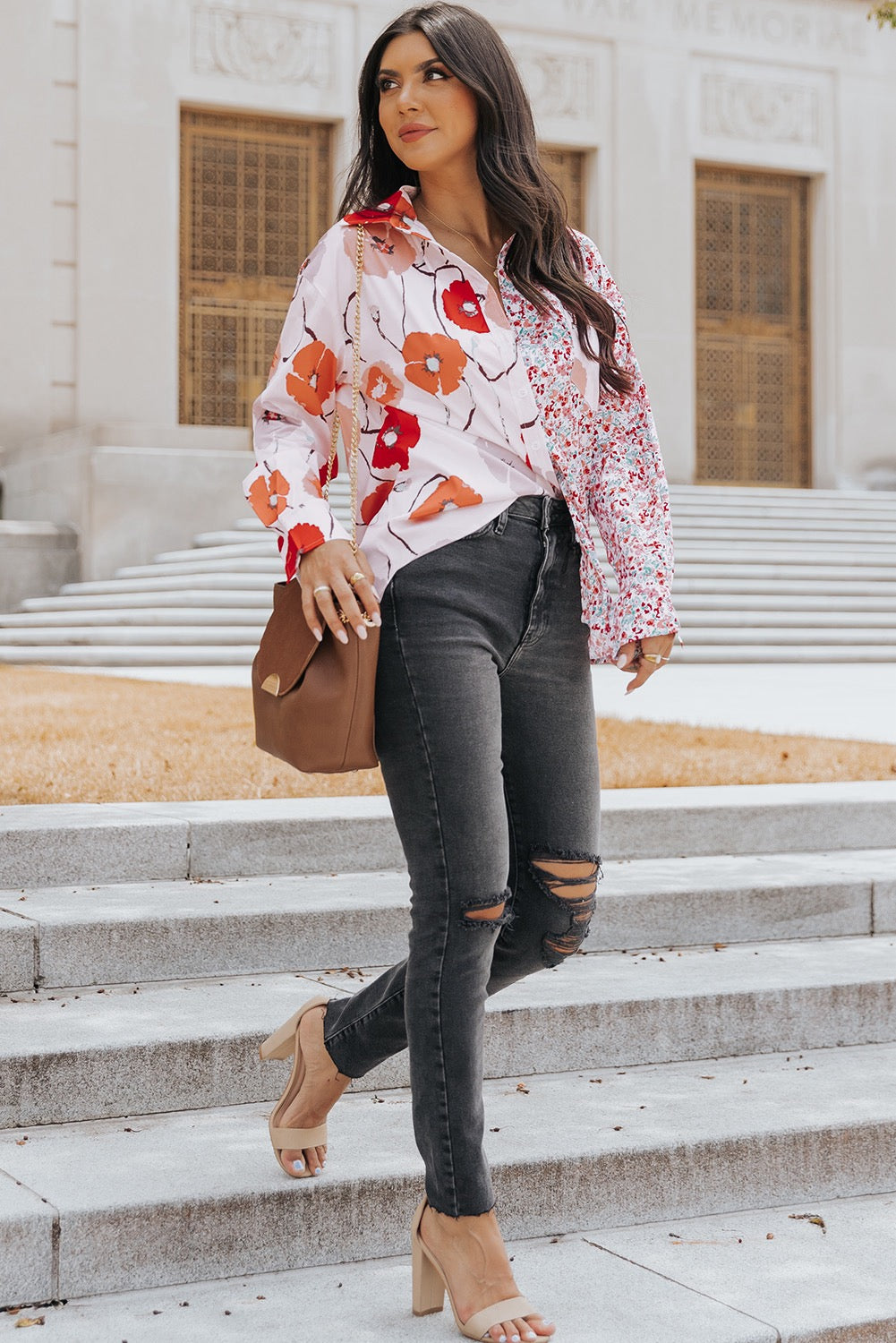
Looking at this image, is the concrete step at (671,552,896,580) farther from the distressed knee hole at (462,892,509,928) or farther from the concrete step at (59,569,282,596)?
the distressed knee hole at (462,892,509,928)

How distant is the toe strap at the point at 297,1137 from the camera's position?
2.89 m

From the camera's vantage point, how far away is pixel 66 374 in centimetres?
2092

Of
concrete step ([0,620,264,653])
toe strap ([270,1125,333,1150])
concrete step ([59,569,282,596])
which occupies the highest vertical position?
concrete step ([59,569,282,596])

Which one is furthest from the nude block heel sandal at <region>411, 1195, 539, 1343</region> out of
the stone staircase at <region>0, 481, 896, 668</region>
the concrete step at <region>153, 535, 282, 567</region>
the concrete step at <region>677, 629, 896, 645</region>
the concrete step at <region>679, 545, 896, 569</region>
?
the concrete step at <region>679, 545, 896, 569</region>

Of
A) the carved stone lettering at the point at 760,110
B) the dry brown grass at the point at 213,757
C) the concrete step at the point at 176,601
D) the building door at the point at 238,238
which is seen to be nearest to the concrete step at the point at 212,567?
the concrete step at the point at 176,601

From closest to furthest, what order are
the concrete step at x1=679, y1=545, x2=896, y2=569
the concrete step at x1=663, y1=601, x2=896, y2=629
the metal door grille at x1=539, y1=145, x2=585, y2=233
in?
the concrete step at x1=663, y1=601, x2=896, y2=629, the concrete step at x1=679, y1=545, x2=896, y2=569, the metal door grille at x1=539, y1=145, x2=585, y2=233

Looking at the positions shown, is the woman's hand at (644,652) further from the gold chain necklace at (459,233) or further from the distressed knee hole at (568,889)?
the gold chain necklace at (459,233)

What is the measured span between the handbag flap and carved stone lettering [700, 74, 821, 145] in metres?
23.5

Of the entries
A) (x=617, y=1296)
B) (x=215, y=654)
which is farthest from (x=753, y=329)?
(x=617, y=1296)

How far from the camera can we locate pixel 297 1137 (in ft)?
9.48

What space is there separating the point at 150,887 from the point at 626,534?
7.04 feet

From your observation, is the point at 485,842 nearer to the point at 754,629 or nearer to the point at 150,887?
the point at 150,887

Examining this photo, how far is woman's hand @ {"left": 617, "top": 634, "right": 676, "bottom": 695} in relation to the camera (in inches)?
104

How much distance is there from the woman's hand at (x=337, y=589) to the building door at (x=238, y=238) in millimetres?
19685
